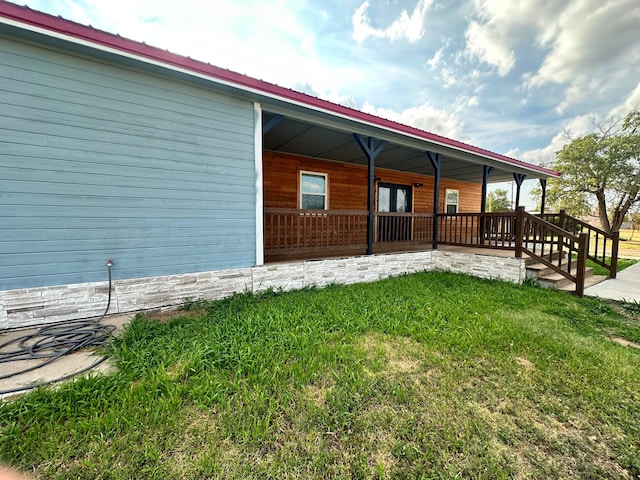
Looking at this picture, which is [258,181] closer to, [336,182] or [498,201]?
[336,182]

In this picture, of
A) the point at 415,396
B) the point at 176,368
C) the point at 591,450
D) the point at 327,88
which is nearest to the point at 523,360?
the point at 591,450

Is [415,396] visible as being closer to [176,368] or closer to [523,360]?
[523,360]

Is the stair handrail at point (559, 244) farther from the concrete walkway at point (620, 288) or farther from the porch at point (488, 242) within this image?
the concrete walkway at point (620, 288)

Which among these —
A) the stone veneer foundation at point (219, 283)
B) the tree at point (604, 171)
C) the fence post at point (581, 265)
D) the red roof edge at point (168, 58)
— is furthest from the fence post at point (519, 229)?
the tree at point (604, 171)

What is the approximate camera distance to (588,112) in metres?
14.4

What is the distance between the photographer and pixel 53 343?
2.46 m

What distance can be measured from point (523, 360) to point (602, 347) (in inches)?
41.0

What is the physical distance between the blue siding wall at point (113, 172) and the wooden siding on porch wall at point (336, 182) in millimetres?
2353

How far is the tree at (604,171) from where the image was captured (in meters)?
12.6

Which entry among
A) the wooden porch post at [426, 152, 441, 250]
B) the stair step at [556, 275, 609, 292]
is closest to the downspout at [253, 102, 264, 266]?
the wooden porch post at [426, 152, 441, 250]

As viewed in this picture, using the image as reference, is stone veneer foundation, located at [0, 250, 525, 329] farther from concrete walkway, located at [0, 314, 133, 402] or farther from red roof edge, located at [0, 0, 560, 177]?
red roof edge, located at [0, 0, 560, 177]

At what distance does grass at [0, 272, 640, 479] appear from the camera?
1333 millimetres

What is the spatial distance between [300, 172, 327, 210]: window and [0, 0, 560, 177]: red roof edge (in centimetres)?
253

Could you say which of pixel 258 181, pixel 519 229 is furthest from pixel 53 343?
pixel 519 229
